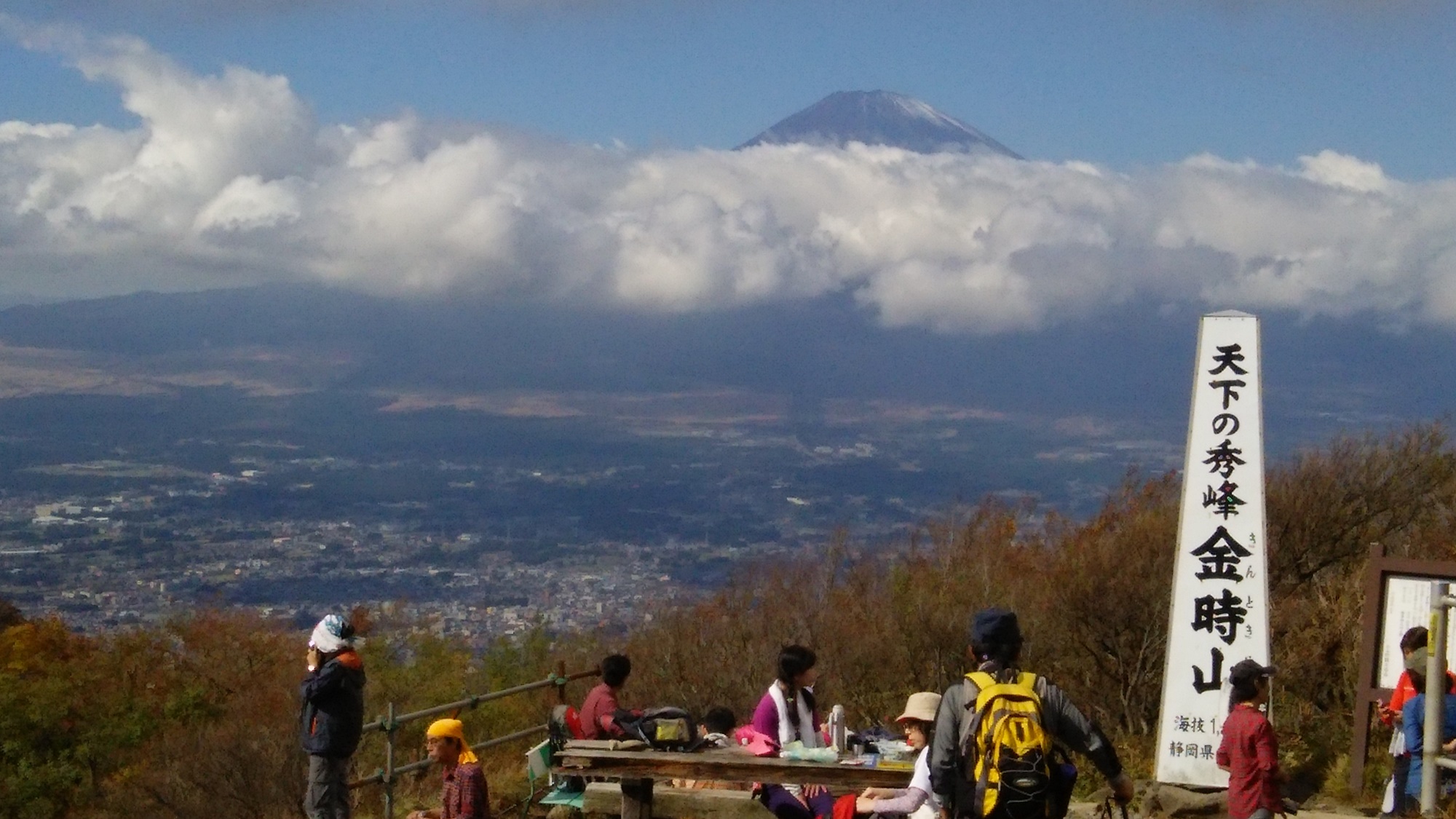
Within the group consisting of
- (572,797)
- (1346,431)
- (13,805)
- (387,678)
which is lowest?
(13,805)

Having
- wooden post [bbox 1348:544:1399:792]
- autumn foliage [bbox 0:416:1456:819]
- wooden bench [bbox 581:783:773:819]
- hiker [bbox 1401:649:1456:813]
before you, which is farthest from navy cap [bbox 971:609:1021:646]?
autumn foliage [bbox 0:416:1456:819]

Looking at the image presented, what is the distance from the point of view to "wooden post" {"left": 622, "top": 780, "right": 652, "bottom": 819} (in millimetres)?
7000

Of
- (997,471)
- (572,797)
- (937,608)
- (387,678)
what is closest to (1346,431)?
(937,608)

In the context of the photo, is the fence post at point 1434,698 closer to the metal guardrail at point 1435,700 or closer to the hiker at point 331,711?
the metal guardrail at point 1435,700

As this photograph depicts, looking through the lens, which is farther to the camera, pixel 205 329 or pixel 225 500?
pixel 205 329

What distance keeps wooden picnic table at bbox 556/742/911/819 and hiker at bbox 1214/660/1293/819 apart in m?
1.61

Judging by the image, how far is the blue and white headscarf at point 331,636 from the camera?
751 centimetres

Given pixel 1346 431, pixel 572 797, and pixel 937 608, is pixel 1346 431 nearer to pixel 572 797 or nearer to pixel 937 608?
pixel 937 608

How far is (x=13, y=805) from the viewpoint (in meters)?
23.2

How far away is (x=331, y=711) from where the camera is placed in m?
7.61

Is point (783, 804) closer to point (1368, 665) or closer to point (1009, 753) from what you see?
point (1009, 753)

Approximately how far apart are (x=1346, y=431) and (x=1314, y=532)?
8.10 feet

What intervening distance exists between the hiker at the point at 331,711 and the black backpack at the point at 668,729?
5.57ft

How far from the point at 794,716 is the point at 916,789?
4.64 ft
